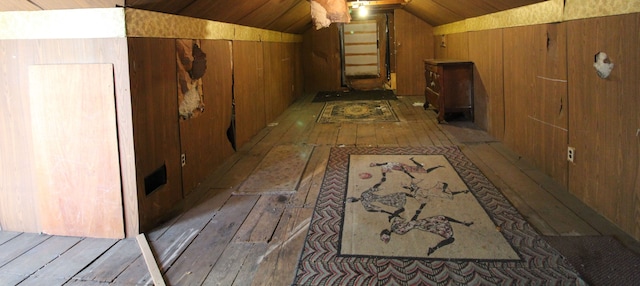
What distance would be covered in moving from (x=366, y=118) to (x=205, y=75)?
287 centimetres

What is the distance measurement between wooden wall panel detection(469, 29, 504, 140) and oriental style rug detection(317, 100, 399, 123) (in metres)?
1.09

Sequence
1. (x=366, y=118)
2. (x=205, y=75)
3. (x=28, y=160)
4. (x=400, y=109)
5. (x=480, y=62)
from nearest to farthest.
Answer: (x=28, y=160), (x=205, y=75), (x=480, y=62), (x=366, y=118), (x=400, y=109)

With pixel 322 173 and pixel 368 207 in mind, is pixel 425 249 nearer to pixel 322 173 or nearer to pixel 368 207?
pixel 368 207

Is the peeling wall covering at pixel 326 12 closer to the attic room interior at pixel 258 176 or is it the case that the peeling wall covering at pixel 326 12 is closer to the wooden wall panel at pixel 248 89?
the wooden wall panel at pixel 248 89

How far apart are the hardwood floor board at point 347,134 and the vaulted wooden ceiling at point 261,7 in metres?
1.46

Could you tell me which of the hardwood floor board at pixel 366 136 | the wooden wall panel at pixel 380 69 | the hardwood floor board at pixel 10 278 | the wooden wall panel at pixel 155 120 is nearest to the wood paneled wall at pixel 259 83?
the hardwood floor board at pixel 366 136

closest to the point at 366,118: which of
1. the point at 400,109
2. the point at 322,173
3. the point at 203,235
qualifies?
the point at 400,109

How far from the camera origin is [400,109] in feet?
21.0

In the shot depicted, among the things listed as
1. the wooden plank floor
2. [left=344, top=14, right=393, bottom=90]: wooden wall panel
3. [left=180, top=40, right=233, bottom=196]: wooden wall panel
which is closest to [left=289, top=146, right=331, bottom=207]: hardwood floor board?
the wooden plank floor

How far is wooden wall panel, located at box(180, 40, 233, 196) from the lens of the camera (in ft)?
9.85

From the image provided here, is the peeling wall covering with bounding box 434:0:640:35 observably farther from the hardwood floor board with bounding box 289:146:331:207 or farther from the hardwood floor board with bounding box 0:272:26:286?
the hardwood floor board with bounding box 0:272:26:286

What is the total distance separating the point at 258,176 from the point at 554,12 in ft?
7.54

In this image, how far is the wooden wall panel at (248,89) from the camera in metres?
4.13

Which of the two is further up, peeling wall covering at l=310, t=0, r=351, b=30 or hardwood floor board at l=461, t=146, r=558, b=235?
peeling wall covering at l=310, t=0, r=351, b=30
